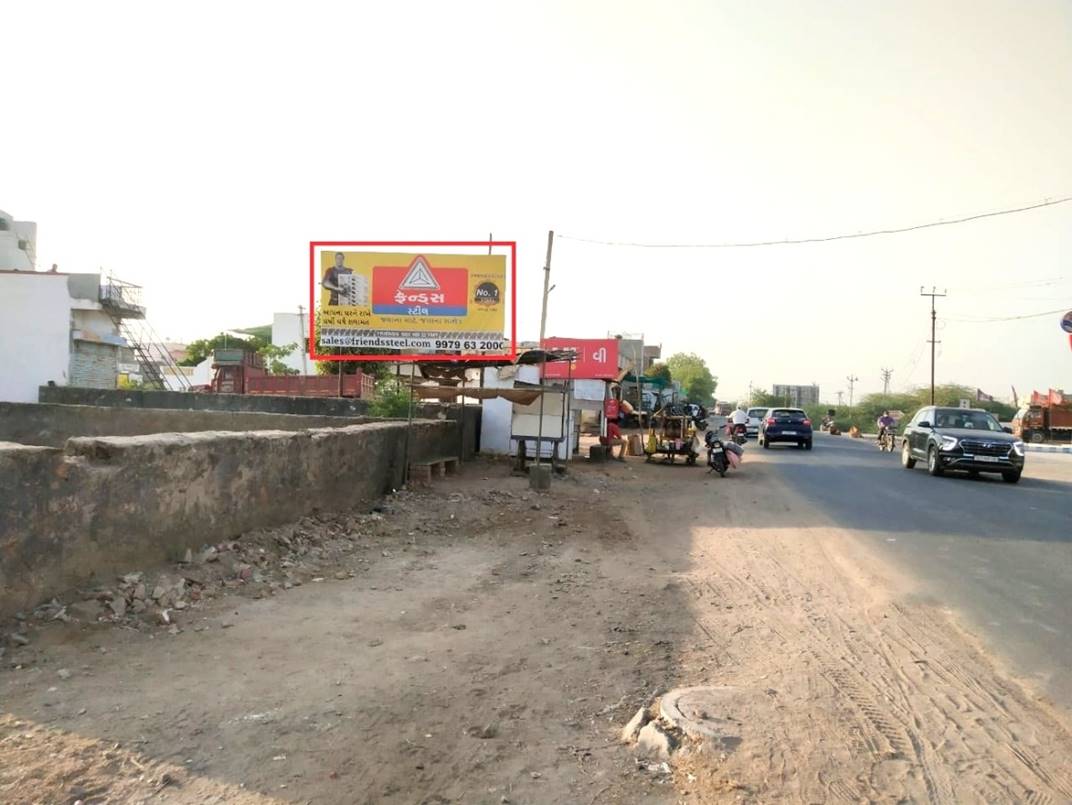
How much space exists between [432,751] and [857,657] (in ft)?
8.94

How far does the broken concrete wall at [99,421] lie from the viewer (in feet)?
48.9

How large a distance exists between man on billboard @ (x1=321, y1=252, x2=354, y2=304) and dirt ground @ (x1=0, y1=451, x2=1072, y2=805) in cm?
665

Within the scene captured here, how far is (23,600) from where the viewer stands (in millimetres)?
4555

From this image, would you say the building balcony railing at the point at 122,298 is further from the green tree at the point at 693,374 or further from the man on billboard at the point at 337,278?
the green tree at the point at 693,374

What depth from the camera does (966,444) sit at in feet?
53.9

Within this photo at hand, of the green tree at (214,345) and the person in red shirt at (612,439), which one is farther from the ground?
the green tree at (214,345)

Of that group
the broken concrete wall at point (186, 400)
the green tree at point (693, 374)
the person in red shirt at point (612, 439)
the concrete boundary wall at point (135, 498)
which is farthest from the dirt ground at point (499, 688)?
the green tree at point (693, 374)

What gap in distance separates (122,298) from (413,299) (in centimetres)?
2895

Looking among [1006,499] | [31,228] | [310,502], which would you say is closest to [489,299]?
[310,502]

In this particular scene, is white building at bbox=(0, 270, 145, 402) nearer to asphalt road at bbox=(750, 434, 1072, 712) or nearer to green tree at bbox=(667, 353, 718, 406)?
asphalt road at bbox=(750, 434, 1072, 712)

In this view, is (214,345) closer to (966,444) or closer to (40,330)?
(40,330)

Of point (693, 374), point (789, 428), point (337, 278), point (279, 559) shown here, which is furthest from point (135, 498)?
point (693, 374)

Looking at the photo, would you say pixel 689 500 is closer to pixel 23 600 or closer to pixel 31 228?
pixel 23 600

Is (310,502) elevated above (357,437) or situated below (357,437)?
below
